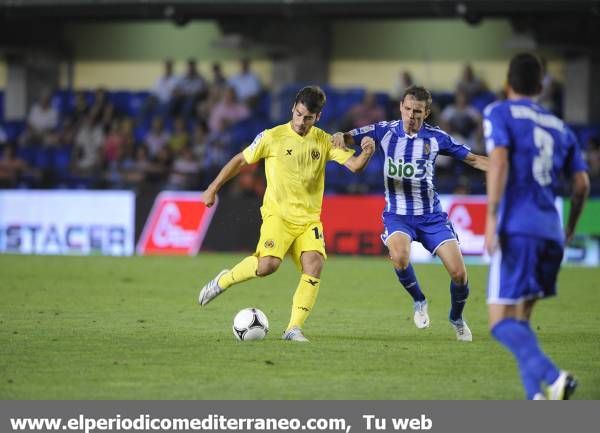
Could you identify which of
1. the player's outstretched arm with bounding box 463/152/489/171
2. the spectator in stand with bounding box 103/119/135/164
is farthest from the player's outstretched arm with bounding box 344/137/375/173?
the spectator in stand with bounding box 103/119/135/164

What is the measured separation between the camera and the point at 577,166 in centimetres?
730

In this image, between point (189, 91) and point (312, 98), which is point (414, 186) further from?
point (189, 91)

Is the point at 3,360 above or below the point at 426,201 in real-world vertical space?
below

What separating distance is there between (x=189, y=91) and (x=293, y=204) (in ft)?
49.1

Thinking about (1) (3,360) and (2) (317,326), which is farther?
(2) (317,326)

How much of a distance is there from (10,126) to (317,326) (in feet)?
52.8

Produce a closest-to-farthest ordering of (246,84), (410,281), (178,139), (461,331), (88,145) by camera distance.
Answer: (461,331) → (410,281) → (178,139) → (88,145) → (246,84)

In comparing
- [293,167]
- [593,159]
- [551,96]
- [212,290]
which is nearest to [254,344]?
[212,290]

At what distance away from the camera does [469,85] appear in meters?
23.3

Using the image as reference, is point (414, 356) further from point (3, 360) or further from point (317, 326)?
point (3, 360)

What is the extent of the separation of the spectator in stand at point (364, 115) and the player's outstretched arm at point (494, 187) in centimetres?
1515

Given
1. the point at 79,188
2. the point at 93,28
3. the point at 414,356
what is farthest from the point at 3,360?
the point at 93,28

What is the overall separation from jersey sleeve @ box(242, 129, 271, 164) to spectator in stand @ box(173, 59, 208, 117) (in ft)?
47.7

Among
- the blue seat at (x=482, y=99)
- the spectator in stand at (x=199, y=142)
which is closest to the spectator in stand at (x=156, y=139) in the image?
the spectator in stand at (x=199, y=142)
